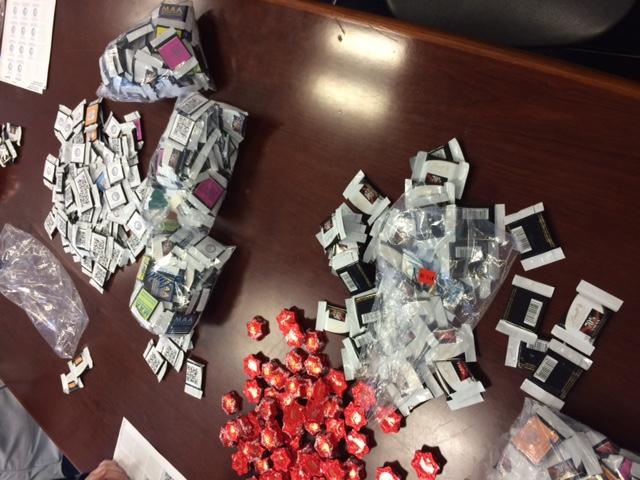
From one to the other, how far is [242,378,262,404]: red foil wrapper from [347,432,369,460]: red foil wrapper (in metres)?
0.22

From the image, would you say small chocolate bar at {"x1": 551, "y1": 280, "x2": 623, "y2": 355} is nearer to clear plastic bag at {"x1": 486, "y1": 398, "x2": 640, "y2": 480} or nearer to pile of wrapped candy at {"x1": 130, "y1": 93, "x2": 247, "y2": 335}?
clear plastic bag at {"x1": 486, "y1": 398, "x2": 640, "y2": 480}

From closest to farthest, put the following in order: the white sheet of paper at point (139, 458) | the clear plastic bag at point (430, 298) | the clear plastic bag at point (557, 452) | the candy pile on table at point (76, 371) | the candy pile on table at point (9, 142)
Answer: the clear plastic bag at point (557, 452)
the clear plastic bag at point (430, 298)
the white sheet of paper at point (139, 458)
the candy pile on table at point (76, 371)
the candy pile on table at point (9, 142)

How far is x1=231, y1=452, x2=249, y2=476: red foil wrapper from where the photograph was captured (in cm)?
100

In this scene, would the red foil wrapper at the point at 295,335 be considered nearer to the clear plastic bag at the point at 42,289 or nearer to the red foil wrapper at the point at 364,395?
the red foil wrapper at the point at 364,395

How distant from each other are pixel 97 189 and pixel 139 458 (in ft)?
2.36

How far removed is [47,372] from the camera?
141 centimetres

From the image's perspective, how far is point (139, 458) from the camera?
120cm

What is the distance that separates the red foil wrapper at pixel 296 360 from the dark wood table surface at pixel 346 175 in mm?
67

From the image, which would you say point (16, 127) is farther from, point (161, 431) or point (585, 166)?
point (585, 166)

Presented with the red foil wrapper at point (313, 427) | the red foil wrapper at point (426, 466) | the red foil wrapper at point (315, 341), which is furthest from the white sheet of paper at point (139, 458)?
the red foil wrapper at point (426, 466)

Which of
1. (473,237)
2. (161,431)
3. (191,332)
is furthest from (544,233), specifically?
(161,431)

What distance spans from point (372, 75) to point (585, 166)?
1.28ft

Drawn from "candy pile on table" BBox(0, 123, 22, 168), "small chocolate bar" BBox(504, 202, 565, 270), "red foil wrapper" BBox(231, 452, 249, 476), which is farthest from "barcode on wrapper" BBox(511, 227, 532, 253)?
"candy pile on table" BBox(0, 123, 22, 168)

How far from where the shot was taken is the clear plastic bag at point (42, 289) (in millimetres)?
1354
